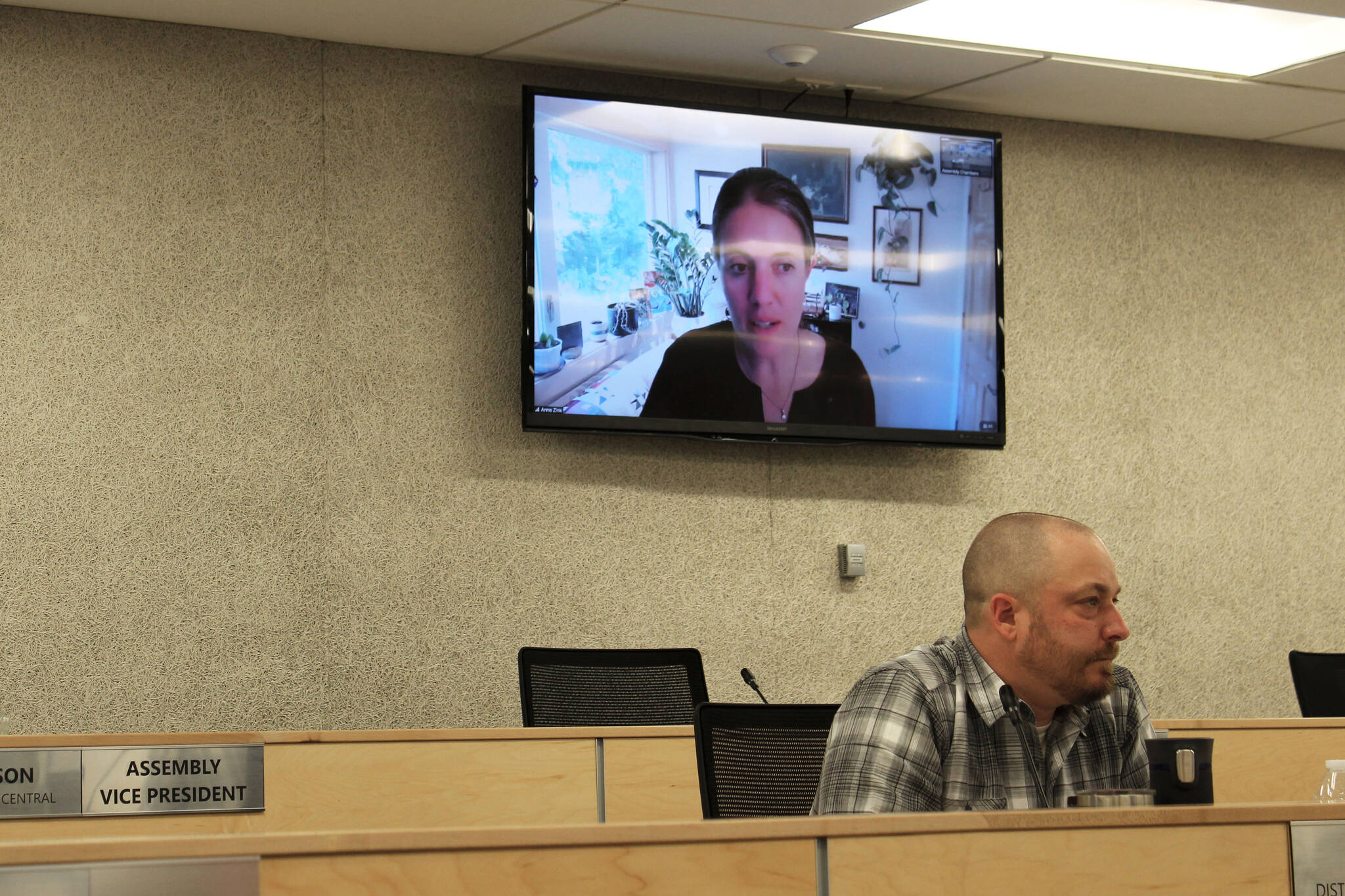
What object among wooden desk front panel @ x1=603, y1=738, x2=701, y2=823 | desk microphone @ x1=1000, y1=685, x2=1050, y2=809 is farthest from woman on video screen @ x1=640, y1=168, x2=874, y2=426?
desk microphone @ x1=1000, y1=685, x2=1050, y2=809

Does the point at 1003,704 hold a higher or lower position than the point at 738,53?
lower

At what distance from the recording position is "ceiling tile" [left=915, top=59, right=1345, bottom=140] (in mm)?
4562

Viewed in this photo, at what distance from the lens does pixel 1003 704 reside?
6.17 ft

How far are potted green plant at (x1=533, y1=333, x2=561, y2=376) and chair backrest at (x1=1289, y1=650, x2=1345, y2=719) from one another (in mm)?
2147

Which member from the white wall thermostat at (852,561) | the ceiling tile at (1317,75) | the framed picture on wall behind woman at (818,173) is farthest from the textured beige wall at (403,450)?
the ceiling tile at (1317,75)

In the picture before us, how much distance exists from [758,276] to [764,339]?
201 mm

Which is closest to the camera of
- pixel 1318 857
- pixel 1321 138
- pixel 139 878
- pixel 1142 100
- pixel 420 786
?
pixel 139 878

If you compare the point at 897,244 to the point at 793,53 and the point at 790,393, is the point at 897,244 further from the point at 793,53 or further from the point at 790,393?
the point at 793,53

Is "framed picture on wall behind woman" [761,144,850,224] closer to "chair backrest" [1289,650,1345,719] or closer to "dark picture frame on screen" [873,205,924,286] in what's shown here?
"dark picture frame on screen" [873,205,924,286]

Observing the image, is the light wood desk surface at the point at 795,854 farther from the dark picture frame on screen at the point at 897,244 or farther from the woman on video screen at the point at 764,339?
the dark picture frame on screen at the point at 897,244

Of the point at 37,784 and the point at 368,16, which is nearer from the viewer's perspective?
the point at 37,784

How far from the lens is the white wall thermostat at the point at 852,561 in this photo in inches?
183

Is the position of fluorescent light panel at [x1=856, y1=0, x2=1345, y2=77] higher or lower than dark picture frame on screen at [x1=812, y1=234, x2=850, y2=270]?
higher

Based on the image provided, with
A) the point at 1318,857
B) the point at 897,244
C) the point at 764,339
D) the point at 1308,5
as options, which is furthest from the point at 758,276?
the point at 1318,857
